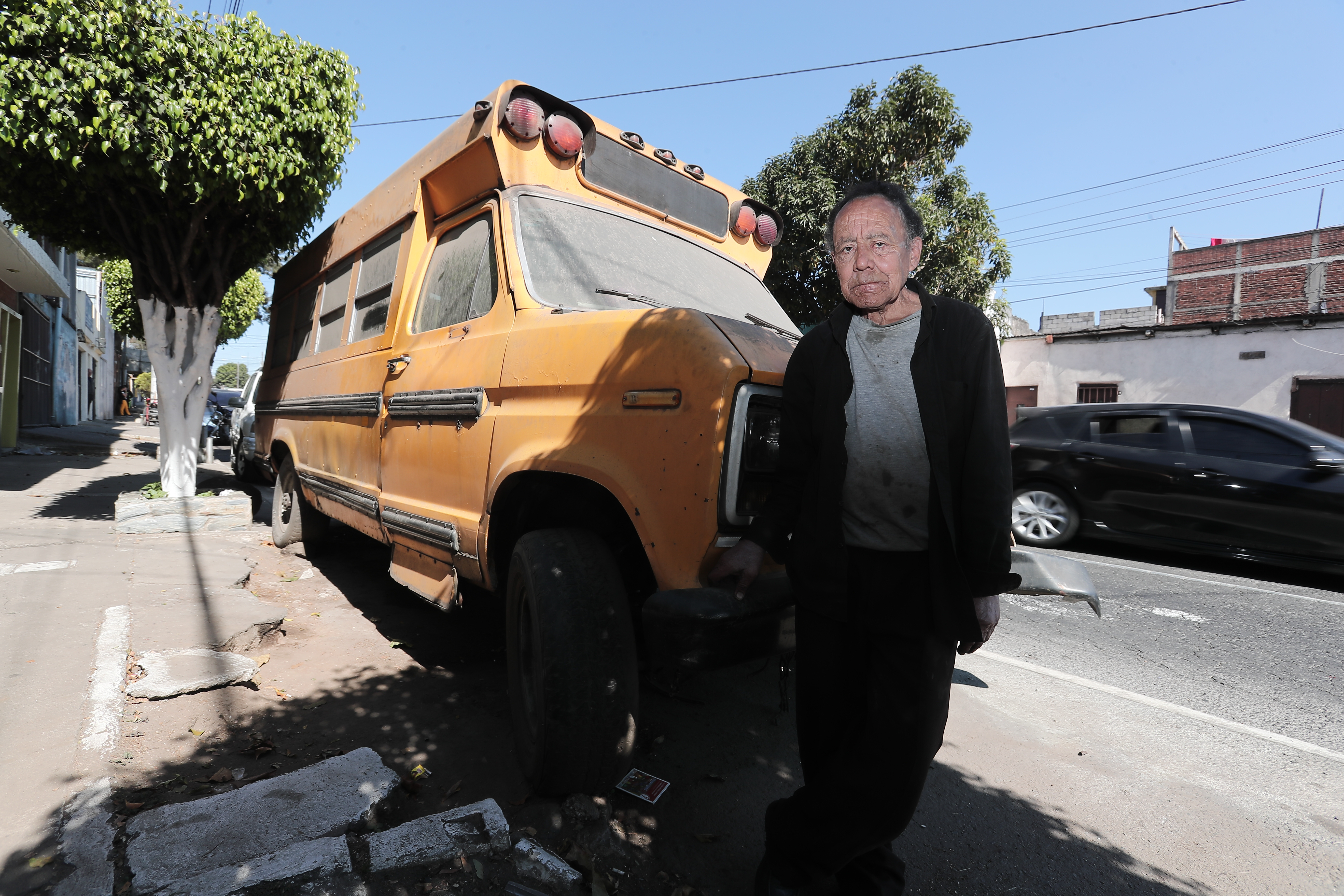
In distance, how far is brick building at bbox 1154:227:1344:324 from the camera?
2259cm

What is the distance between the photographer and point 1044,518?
7605mm

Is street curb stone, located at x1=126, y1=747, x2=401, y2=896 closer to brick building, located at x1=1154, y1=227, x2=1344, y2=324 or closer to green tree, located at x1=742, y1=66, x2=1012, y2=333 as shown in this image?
green tree, located at x1=742, y1=66, x2=1012, y2=333

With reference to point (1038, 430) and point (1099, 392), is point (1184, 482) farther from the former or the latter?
point (1099, 392)

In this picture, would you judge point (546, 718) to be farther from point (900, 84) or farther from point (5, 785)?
point (900, 84)

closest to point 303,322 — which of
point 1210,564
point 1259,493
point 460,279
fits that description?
point 460,279

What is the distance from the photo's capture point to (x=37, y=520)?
279 inches

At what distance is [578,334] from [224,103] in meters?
4.83

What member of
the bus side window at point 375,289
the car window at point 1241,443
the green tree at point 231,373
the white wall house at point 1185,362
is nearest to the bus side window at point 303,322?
the bus side window at point 375,289

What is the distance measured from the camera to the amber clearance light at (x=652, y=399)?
214cm

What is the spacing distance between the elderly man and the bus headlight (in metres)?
0.11

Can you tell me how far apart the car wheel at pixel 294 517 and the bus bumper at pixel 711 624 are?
4.54 m

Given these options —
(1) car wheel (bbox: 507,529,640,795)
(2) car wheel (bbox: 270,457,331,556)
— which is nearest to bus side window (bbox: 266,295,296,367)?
(2) car wheel (bbox: 270,457,331,556)

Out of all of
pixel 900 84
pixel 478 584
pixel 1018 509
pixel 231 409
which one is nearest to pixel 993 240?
pixel 900 84

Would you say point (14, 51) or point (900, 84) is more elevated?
point (900, 84)
